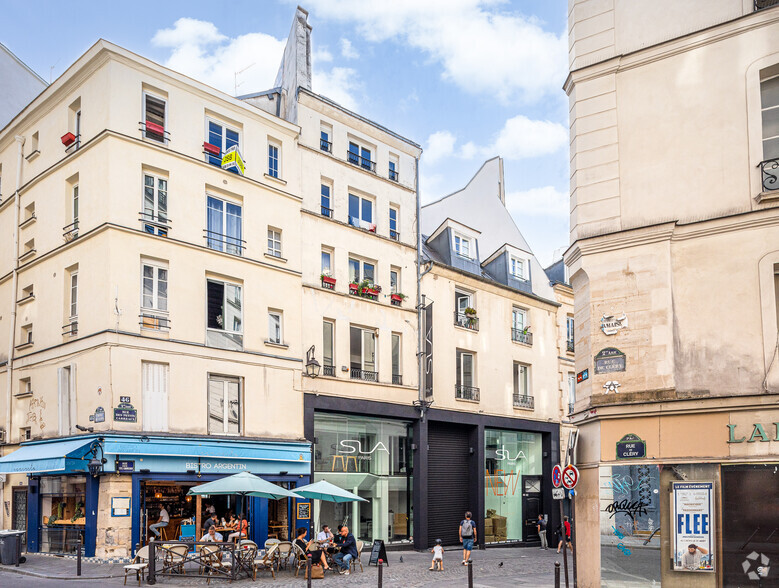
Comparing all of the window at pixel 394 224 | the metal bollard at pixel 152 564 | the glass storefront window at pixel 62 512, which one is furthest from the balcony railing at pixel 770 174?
the glass storefront window at pixel 62 512

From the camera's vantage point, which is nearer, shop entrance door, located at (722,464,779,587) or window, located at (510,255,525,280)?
shop entrance door, located at (722,464,779,587)

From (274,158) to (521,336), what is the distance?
14250mm

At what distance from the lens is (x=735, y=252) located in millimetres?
14766

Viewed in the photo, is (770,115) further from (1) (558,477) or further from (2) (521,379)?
(2) (521,379)

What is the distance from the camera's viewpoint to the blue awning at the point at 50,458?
20.5 metres

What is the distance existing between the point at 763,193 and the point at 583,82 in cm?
447

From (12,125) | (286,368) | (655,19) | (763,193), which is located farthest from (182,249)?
(763,193)

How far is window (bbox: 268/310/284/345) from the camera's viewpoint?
25.7 m

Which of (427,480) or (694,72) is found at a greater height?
(694,72)

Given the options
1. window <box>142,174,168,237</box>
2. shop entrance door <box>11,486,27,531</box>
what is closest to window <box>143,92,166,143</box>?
window <box>142,174,168,237</box>

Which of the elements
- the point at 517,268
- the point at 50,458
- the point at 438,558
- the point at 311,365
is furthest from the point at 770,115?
the point at 517,268

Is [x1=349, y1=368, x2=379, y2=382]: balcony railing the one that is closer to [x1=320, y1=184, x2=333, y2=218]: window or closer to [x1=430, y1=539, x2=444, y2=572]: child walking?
[x1=320, y1=184, x2=333, y2=218]: window

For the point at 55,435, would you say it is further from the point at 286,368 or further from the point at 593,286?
the point at 593,286

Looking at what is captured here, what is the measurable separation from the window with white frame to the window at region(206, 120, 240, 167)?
1.28 meters
